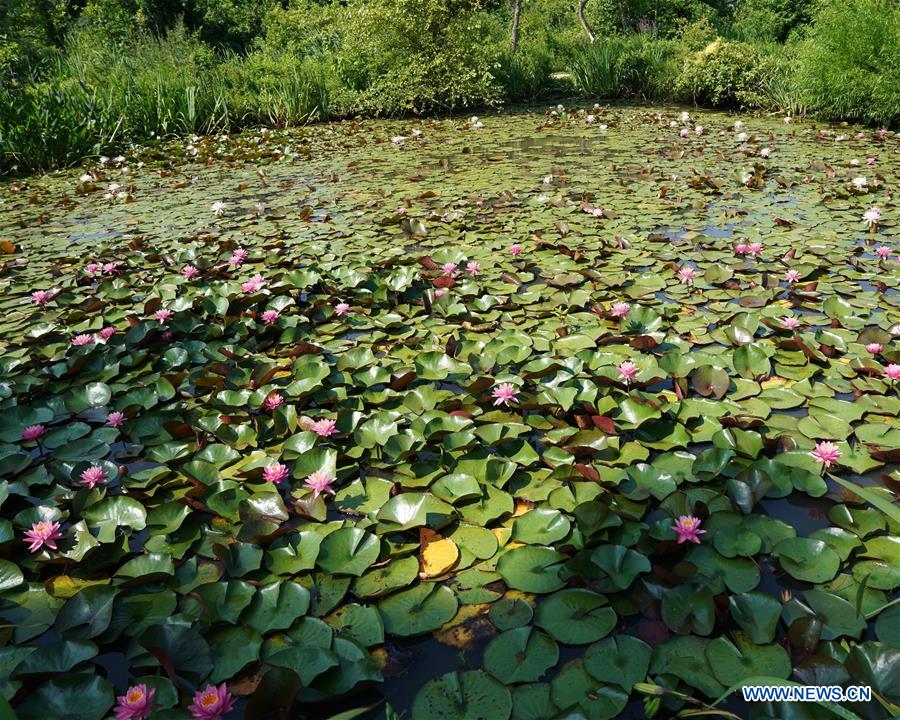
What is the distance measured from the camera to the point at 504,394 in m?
1.76

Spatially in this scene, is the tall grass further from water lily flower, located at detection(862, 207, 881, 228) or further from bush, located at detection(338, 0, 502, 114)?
water lily flower, located at detection(862, 207, 881, 228)

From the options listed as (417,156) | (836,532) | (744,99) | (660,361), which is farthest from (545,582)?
(744,99)

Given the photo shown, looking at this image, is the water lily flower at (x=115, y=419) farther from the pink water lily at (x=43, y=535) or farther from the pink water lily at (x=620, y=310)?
the pink water lily at (x=620, y=310)

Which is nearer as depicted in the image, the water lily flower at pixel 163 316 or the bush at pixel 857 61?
the water lily flower at pixel 163 316

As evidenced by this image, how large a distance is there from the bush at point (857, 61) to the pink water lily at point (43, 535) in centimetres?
750

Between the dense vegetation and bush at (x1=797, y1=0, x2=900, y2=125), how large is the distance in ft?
0.04

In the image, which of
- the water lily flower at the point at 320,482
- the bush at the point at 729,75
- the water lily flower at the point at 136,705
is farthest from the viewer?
the bush at the point at 729,75

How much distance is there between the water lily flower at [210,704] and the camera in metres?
0.92

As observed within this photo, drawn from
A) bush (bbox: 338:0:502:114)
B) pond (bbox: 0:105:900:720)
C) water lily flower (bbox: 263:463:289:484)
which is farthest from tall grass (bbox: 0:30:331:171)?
water lily flower (bbox: 263:463:289:484)

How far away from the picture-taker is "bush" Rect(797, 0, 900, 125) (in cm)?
566

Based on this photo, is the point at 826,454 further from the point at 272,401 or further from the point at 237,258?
the point at 237,258

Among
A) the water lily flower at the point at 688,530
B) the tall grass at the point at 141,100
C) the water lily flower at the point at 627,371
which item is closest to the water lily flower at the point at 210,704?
the water lily flower at the point at 688,530

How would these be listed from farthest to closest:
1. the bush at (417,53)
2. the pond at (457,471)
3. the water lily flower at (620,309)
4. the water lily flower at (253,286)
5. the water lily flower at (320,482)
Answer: the bush at (417,53), the water lily flower at (253,286), the water lily flower at (620,309), the water lily flower at (320,482), the pond at (457,471)

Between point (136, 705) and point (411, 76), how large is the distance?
9496 mm
